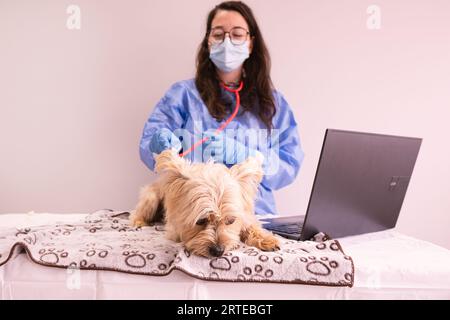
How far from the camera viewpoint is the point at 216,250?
1.42m

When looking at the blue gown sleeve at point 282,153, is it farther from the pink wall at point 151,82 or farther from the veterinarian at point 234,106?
the pink wall at point 151,82

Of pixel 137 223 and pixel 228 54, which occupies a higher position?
pixel 228 54

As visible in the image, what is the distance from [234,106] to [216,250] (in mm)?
1422

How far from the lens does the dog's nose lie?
55.3 inches

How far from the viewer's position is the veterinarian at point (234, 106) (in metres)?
2.55

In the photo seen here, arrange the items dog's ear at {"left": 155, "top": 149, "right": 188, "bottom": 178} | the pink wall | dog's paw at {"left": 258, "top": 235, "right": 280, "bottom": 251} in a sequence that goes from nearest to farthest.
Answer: dog's paw at {"left": 258, "top": 235, "right": 280, "bottom": 251} → dog's ear at {"left": 155, "top": 149, "right": 188, "bottom": 178} → the pink wall

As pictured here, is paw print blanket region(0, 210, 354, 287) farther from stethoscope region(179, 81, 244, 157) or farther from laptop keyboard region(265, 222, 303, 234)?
stethoscope region(179, 81, 244, 157)

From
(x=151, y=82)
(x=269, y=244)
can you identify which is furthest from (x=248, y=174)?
(x=151, y=82)

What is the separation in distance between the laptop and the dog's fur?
0.20m

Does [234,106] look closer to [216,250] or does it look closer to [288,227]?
[288,227]

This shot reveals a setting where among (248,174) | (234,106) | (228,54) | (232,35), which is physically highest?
(232,35)

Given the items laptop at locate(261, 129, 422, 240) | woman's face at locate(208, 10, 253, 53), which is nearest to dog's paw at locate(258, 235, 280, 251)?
laptop at locate(261, 129, 422, 240)

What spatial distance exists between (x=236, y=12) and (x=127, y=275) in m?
1.89

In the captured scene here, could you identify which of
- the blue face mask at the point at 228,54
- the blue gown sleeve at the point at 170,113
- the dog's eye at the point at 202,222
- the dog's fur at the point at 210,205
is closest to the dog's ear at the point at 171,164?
the dog's fur at the point at 210,205
